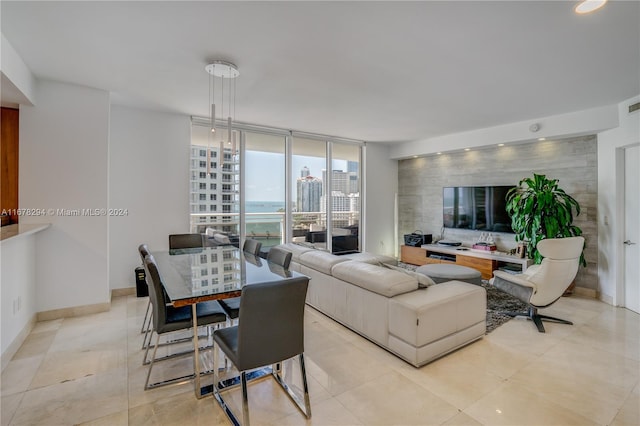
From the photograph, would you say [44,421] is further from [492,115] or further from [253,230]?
[492,115]

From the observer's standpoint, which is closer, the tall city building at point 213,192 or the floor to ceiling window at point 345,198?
the tall city building at point 213,192

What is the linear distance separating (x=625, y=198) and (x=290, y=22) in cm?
480

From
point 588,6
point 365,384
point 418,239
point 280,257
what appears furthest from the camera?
point 418,239

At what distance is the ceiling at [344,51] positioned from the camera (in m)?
2.13

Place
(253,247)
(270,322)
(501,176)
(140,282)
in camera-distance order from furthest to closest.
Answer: (501,176), (140,282), (253,247), (270,322)

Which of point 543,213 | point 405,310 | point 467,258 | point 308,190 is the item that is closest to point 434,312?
point 405,310

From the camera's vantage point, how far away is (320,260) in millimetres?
3547

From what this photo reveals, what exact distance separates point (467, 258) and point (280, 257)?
3911 millimetres

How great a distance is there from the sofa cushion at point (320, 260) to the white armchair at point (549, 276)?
6.57 ft

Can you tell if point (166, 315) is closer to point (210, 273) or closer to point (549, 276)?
point (210, 273)

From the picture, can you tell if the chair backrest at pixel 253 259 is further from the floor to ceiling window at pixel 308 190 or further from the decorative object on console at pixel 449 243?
the decorative object on console at pixel 449 243

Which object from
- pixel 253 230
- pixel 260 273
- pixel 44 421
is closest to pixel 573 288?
pixel 260 273

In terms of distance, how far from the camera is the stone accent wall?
177 inches

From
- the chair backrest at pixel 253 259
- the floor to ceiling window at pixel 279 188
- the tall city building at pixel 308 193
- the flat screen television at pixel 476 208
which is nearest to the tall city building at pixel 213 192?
the floor to ceiling window at pixel 279 188
